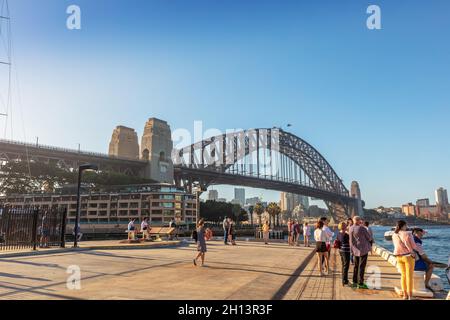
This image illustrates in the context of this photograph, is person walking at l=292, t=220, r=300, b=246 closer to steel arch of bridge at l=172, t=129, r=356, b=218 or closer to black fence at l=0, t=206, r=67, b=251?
black fence at l=0, t=206, r=67, b=251

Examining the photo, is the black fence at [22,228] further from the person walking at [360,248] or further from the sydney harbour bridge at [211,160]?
the sydney harbour bridge at [211,160]

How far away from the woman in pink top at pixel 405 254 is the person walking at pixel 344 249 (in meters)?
1.91

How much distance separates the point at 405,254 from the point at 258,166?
12788cm

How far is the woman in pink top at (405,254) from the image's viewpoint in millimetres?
8078

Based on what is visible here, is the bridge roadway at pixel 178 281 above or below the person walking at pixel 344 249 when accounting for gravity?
below

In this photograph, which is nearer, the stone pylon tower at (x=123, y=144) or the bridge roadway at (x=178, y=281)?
the bridge roadway at (x=178, y=281)

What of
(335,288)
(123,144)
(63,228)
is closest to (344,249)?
(335,288)

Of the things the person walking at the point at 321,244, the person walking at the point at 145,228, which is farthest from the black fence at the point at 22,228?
the person walking at the point at 321,244

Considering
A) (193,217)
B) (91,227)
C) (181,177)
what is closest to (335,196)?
Result: (181,177)

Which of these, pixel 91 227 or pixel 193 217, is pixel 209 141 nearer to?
pixel 193 217

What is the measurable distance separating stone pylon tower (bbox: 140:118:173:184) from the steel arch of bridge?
4.58m
